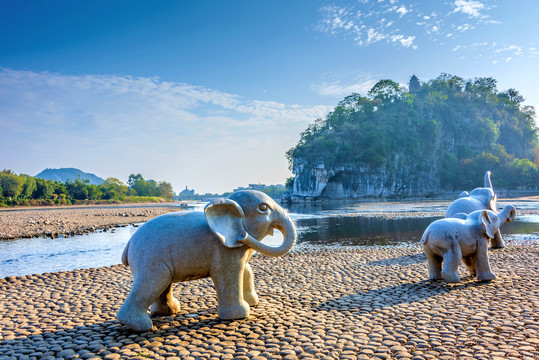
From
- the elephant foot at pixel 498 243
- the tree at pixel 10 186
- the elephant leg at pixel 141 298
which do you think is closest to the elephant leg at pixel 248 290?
the elephant leg at pixel 141 298

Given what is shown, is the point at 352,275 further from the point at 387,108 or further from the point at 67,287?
the point at 387,108

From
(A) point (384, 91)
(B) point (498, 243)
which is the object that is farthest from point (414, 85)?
(B) point (498, 243)

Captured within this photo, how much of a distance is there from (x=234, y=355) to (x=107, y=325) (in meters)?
2.44

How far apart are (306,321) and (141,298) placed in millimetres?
2412

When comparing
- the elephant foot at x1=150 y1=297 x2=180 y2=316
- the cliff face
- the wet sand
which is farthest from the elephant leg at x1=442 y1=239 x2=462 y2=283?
the cliff face

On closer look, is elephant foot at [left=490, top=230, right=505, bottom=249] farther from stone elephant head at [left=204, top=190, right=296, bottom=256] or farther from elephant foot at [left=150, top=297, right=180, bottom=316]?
elephant foot at [left=150, top=297, right=180, bottom=316]

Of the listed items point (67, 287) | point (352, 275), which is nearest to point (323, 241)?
point (352, 275)

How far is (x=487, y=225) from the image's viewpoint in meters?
7.42

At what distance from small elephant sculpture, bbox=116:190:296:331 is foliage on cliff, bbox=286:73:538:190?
75.8m

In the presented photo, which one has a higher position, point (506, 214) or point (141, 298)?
point (506, 214)

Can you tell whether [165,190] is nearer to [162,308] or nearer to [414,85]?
[414,85]

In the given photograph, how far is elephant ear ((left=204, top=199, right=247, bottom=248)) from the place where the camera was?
4.91 m

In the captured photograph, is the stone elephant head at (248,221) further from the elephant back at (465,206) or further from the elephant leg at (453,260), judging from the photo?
the elephant back at (465,206)

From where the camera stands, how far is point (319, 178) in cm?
8056
